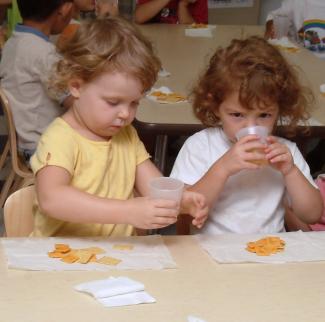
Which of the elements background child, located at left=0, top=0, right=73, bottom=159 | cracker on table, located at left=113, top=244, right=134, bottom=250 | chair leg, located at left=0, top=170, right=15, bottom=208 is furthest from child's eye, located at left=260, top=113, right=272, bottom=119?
chair leg, located at left=0, top=170, right=15, bottom=208

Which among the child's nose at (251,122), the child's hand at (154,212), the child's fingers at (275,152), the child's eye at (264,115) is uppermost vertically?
A: the child's eye at (264,115)

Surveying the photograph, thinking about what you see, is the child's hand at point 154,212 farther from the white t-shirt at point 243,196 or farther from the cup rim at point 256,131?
the white t-shirt at point 243,196

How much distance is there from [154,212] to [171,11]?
375cm

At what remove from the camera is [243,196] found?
2033 millimetres

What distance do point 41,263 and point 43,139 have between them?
0.39 metres

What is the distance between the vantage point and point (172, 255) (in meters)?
1.55

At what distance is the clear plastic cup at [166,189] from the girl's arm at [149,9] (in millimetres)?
3390

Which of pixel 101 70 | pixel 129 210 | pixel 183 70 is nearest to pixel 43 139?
pixel 101 70

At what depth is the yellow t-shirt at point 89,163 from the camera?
168 centimetres

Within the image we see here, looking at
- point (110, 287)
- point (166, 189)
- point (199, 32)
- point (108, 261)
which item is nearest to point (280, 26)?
point (199, 32)

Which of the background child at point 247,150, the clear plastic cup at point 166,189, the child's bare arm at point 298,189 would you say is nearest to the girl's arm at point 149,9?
the background child at point 247,150

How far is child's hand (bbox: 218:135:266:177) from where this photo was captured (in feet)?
5.76

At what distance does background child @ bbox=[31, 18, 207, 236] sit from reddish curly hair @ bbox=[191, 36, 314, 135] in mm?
266

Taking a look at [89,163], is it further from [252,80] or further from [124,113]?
[252,80]
